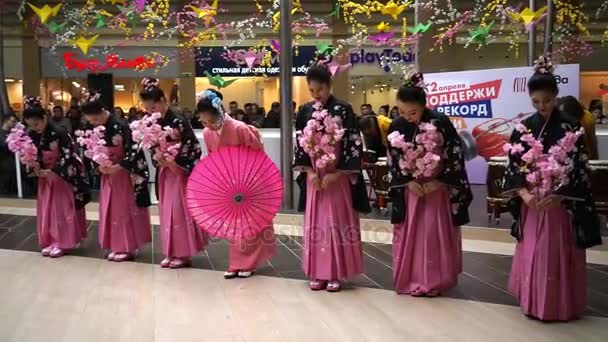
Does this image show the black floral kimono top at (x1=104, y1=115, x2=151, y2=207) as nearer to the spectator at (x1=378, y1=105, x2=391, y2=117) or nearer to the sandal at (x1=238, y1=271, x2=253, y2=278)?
the sandal at (x1=238, y1=271, x2=253, y2=278)

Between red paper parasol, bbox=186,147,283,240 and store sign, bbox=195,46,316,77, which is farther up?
store sign, bbox=195,46,316,77

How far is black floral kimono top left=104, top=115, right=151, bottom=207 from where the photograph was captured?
523cm

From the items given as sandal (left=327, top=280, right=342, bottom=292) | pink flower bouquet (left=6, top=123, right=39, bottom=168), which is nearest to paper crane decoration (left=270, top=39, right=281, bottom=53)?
pink flower bouquet (left=6, top=123, right=39, bottom=168)

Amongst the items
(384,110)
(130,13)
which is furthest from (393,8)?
(130,13)

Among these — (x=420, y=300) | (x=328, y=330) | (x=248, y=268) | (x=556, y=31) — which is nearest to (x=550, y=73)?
(x=420, y=300)

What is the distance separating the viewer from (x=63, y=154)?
555 centimetres

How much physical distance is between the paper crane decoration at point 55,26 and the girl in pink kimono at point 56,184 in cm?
426

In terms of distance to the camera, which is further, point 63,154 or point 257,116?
point 257,116

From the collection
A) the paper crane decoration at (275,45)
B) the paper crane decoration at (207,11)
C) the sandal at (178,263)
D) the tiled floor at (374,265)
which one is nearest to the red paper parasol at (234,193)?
the tiled floor at (374,265)

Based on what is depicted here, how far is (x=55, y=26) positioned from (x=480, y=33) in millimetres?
6504

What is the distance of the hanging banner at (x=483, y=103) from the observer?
863 centimetres

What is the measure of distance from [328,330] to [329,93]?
171 centimetres

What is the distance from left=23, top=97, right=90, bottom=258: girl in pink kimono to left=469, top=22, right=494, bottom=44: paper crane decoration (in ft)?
18.8

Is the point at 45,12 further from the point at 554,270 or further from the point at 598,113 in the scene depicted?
the point at 598,113
